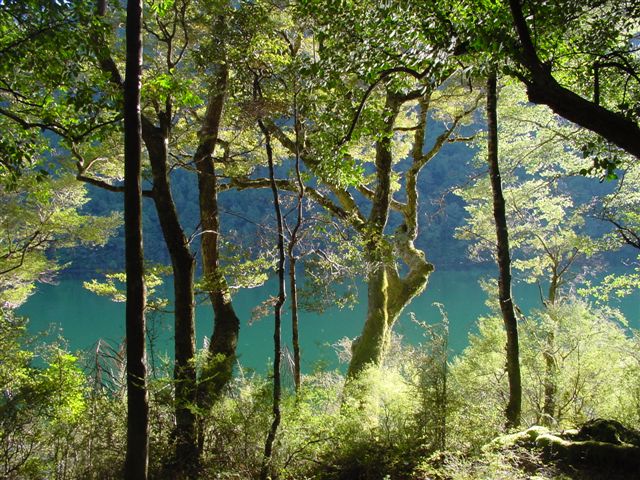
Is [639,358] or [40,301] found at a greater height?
[40,301]

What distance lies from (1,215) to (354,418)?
1049 cm

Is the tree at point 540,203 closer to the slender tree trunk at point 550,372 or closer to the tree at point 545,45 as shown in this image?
the slender tree trunk at point 550,372

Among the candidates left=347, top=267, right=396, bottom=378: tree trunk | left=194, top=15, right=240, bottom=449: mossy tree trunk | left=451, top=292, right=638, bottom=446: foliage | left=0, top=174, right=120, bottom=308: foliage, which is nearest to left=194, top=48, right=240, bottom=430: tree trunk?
left=194, top=15, right=240, bottom=449: mossy tree trunk

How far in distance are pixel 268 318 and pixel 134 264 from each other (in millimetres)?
26812

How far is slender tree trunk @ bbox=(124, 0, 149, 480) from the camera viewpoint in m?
3.18

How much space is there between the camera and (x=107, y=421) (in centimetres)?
423

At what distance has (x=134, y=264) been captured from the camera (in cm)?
323

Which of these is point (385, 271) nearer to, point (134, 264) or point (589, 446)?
point (589, 446)

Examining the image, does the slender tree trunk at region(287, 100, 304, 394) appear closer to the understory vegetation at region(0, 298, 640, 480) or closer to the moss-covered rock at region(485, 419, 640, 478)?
the understory vegetation at region(0, 298, 640, 480)

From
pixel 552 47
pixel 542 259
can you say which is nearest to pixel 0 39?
pixel 552 47

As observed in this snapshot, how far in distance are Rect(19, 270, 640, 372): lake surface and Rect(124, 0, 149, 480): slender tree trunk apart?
12425 millimetres

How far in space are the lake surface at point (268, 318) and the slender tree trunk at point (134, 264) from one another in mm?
12425

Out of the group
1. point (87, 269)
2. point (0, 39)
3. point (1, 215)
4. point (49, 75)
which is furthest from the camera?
point (87, 269)

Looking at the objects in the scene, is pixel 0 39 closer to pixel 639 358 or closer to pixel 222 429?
pixel 222 429
